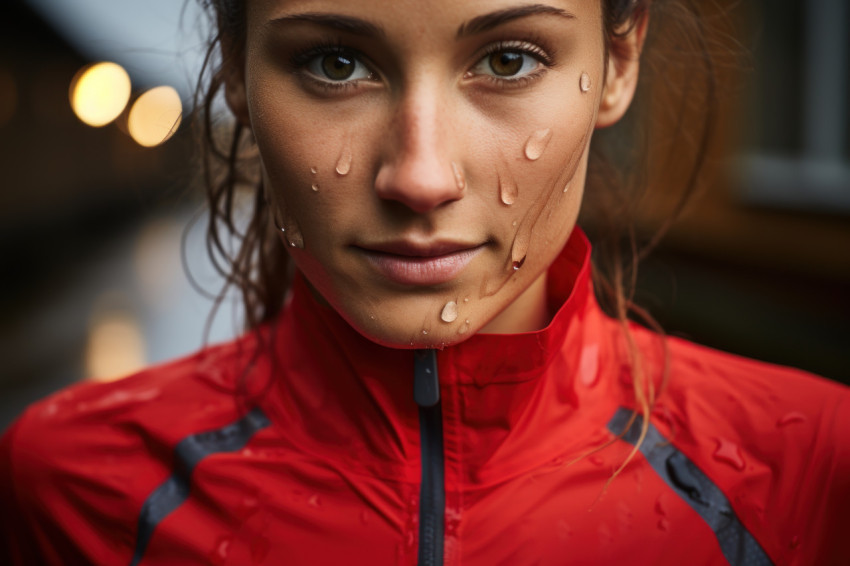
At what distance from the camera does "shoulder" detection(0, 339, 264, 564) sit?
4.49ft

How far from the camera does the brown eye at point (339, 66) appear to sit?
3.50 ft

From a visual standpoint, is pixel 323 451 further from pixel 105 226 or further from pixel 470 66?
pixel 105 226

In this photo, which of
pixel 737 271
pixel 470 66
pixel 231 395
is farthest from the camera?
pixel 737 271

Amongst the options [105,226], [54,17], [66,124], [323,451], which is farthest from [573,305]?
[105,226]

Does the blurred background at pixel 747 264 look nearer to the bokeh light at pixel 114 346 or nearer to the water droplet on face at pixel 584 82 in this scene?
the bokeh light at pixel 114 346

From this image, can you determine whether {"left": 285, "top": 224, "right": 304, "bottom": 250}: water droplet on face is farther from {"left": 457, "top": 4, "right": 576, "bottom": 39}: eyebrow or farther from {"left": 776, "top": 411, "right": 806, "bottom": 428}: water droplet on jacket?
{"left": 776, "top": 411, "right": 806, "bottom": 428}: water droplet on jacket

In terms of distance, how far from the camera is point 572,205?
1.20m

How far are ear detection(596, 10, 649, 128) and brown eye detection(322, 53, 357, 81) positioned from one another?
44 centimetres

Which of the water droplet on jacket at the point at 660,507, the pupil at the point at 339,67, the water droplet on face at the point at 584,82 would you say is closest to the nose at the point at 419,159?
the pupil at the point at 339,67

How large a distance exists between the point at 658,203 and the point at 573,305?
5.72 meters

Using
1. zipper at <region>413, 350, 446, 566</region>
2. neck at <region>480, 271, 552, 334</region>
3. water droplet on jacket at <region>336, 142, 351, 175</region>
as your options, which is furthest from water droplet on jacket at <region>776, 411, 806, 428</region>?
water droplet on jacket at <region>336, 142, 351, 175</region>

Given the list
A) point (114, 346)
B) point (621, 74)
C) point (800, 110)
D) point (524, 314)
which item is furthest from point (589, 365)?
point (114, 346)

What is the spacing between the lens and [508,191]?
108 centimetres

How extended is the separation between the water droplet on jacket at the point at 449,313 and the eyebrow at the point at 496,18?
36cm
